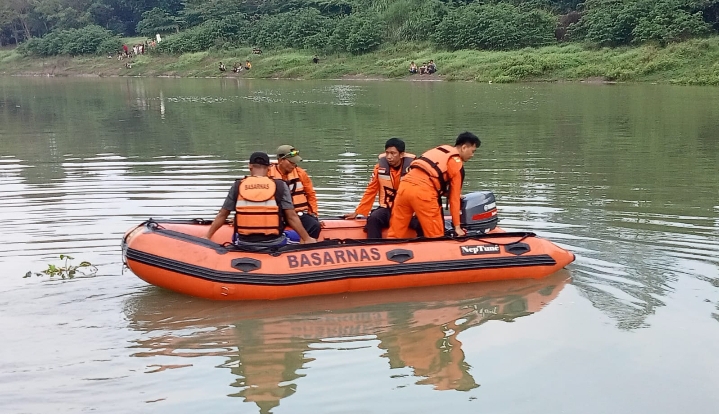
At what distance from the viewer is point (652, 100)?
1969 centimetres

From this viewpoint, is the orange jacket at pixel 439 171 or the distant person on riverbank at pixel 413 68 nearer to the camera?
the orange jacket at pixel 439 171

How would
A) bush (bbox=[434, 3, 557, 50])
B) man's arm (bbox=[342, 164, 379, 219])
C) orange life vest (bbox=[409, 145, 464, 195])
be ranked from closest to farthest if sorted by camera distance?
orange life vest (bbox=[409, 145, 464, 195]) < man's arm (bbox=[342, 164, 379, 219]) < bush (bbox=[434, 3, 557, 50])

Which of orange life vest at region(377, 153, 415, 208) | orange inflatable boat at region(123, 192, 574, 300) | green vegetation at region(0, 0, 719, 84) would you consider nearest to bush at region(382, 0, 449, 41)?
green vegetation at region(0, 0, 719, 84)

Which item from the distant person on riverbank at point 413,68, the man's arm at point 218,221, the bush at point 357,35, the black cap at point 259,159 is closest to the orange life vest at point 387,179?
the black cap at point 259,159

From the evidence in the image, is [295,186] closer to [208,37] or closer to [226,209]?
[226,209]

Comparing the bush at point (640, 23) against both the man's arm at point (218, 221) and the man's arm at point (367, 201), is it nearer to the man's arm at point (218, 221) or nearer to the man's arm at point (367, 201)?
the man's arm at point (367, 201)

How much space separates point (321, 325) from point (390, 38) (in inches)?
1325

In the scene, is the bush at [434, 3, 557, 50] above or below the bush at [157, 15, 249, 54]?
below

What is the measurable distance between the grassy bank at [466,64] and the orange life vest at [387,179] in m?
19.5

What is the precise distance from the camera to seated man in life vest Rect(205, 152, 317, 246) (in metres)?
5.77

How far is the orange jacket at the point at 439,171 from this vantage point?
6.28 metres

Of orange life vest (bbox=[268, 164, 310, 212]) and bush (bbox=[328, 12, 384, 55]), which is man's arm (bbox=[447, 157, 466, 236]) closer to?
orange life vest (bbox=[268, 164, 310, 212])

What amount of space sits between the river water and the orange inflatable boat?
4.7 inches

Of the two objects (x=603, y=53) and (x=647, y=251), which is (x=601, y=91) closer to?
(x=603, y=53)
